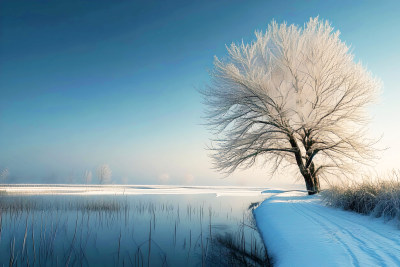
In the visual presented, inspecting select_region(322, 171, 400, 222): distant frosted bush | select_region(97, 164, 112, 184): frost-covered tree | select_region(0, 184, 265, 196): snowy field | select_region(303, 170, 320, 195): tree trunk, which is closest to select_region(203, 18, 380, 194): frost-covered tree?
select_region(303, 170, 320, 195): tree trunk

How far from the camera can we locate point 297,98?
11.3 m

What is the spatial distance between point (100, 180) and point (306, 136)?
46.8 metres

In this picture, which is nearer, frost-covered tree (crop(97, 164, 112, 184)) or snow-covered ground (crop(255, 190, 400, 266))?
snow-covered ground (crop(255, 190, 400, 266))

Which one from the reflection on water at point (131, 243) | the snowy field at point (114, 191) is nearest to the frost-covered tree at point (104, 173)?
the snowy field at point (114, 191)

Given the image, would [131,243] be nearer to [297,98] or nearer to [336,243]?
[336,243]

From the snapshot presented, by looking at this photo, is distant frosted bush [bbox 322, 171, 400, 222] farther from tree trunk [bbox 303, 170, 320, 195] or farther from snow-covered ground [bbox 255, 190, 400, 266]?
tree trunk [bbox 303, 170, 320, 195]

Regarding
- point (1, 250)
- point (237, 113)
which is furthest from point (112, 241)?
point (237, 113)

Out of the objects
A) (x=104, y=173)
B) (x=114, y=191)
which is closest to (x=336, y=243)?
(x=114, y=191)

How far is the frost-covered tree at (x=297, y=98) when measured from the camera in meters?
10.6

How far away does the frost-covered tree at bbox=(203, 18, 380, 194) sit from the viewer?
1056 cm

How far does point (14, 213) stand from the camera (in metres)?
8.69

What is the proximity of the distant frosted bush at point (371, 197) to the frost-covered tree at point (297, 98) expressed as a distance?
14.1ft

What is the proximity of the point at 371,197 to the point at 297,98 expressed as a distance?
6.79 metres

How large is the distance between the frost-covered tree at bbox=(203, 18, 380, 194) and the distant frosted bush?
4305 mm
